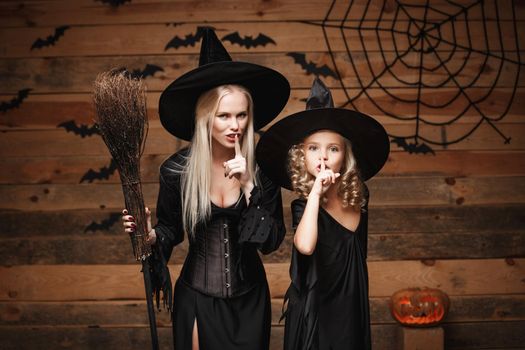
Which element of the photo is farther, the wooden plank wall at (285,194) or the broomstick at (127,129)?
the wooden plank wall at (285,194)

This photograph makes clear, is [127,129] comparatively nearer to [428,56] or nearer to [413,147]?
[413,147]

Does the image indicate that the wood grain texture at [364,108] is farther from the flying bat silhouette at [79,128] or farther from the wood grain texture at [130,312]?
the wood grain texture at [130,312]

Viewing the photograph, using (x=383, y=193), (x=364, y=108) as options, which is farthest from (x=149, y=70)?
(x=383, y=193)

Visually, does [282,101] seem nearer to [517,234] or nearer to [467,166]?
[467,166]

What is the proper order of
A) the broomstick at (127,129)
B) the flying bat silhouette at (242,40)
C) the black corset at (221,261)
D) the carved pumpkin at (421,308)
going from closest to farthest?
the broomstick at (127,129) < the black corset at (221,261) < the carved pumpkin at (421,308) < the flying bat silhouette at (242,40)

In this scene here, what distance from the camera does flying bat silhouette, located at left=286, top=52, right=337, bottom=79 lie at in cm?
385

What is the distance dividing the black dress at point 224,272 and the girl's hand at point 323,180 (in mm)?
219

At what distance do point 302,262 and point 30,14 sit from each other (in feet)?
8.05

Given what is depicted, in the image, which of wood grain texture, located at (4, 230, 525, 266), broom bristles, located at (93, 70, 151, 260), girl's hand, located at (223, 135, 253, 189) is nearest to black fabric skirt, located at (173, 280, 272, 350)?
broom bristles, located at (93, 70, 151, 260)

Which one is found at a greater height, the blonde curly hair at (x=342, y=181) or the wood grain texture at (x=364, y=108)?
the wood grain texture at (x=364, y=108)

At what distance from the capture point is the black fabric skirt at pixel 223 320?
2414mm

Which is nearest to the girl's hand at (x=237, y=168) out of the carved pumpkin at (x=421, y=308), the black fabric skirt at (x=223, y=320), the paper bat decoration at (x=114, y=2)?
the black fabric skirt at (x=223, y=320)

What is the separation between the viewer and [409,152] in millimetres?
3891

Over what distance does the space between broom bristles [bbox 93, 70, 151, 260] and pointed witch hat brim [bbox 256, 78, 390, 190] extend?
0.45 m
